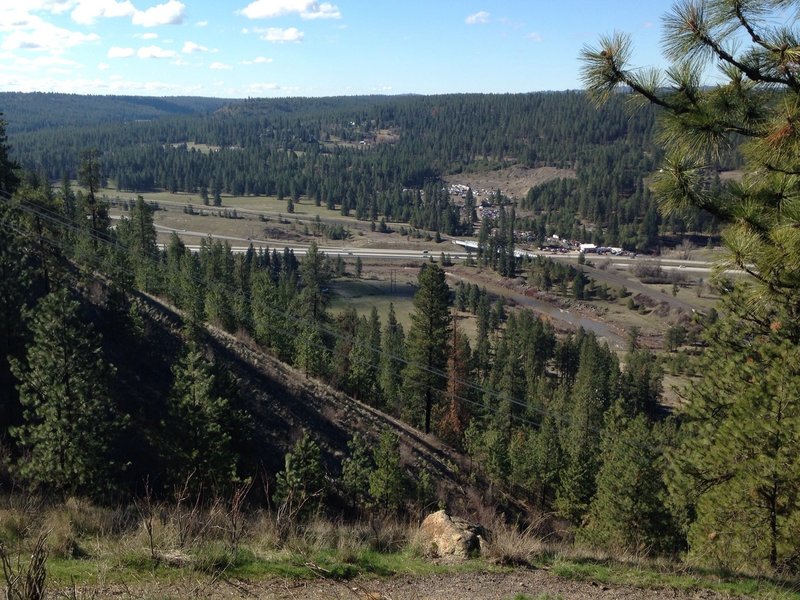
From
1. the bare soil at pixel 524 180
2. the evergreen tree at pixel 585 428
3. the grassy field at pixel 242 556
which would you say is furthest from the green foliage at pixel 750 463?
the bare soil at pixel 524 180

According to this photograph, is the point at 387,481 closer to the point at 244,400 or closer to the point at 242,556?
the point at 244,400

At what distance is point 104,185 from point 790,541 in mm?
197586

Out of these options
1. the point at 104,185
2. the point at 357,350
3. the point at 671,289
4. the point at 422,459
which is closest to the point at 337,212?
the point at 104,185

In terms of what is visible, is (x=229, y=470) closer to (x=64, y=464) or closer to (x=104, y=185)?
(x=64, y=464)

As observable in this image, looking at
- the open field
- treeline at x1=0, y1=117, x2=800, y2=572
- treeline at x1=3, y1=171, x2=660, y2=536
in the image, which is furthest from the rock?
the open field

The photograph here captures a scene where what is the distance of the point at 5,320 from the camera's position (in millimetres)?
19328

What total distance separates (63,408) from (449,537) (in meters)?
10.5

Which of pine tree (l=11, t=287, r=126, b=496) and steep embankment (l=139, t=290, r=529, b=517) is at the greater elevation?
pine tree (l=11, t=287, r=126, b=496)

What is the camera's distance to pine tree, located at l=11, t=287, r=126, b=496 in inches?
571

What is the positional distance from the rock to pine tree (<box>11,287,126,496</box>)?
935 cm

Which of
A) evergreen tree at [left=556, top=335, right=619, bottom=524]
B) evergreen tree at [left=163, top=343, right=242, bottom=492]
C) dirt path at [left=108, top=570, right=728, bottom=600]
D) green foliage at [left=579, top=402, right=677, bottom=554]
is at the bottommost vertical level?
evergreen tree at [left=556, top=335, right=619, bottom=524]

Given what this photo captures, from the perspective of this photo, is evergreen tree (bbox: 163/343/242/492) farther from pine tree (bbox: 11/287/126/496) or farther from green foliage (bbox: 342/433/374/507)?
green foliage (bbox: 342/433/374/507)

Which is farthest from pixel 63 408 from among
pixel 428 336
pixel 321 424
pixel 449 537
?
pixel 428 336

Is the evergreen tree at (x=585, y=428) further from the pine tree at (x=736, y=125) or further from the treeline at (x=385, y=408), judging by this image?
the pine tree at (x=736, y=125)
